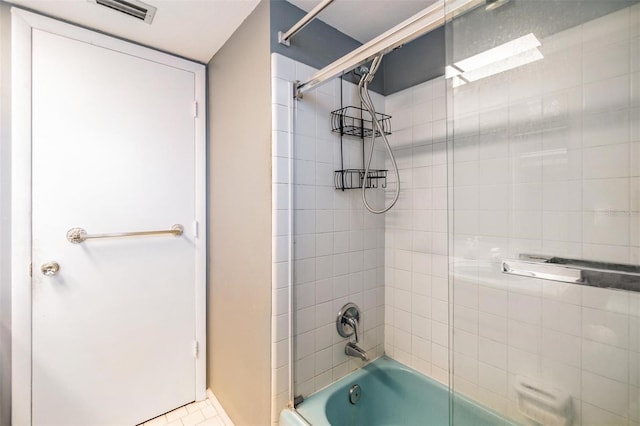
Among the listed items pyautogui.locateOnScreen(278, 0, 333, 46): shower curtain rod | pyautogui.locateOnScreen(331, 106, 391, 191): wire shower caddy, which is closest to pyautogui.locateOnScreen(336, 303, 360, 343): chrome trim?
pyautogui.locateOnScreen(331, 106, 391, 191): wire shower caddy

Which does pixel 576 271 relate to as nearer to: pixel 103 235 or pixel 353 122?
pixel 353 122

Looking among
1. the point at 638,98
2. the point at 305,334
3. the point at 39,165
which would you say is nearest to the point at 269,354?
the point at 305,334

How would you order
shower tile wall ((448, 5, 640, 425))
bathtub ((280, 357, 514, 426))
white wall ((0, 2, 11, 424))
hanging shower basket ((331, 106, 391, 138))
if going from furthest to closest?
1. hanging shower basket ((331, 106, 391, 138))
2. bathtub ((280, 357, 514, 426))
3. white wall ((0, 2, 11, 424))
4. shower tile wall ((448, 5, 640, 425))

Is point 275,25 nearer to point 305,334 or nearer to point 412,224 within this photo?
point 412,224

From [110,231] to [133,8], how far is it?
1124mm

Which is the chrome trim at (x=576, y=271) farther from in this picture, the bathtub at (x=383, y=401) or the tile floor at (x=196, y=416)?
the tile floor at (x=196, y=416)

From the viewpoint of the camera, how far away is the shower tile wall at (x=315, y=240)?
1.26 m

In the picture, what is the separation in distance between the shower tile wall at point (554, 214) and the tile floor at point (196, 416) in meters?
1.37

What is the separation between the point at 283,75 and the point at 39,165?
126cm

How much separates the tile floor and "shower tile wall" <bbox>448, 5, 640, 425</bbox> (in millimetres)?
1369

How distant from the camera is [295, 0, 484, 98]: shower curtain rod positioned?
2.61 ft

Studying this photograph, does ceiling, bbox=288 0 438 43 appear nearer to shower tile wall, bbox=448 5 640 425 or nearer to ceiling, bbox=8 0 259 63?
ceiling, bbox=8 0 259 63

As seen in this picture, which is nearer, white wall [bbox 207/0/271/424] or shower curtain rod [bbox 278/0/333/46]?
shower curtain rod [bbox 278/0/333/46]

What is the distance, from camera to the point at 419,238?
5.40 ft
